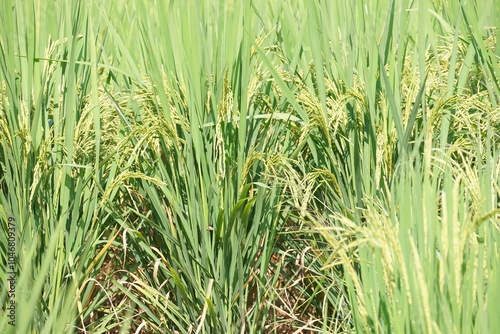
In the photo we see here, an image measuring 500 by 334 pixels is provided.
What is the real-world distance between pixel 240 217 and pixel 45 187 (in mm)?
503

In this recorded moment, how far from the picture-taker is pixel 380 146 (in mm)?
1542

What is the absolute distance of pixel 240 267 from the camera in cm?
154

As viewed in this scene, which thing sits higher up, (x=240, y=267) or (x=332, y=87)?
(x=332, y=87)

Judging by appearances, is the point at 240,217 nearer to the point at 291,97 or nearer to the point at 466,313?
the point at 291,97

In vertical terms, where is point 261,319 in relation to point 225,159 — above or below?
below

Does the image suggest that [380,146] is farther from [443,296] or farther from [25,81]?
[25,81]

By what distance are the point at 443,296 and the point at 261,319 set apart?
0.89 m

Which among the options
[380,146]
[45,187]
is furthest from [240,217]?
[45,187]

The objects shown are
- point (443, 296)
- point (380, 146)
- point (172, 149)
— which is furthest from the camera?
point (172, 149)

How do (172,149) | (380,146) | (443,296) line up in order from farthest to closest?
(172,149), (380,146), (443,296)

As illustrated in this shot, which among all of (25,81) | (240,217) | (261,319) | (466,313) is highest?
(25,81)

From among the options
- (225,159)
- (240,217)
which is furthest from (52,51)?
(240,217)

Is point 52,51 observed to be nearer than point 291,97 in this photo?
No

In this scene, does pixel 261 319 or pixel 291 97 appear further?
pixel 261 319
